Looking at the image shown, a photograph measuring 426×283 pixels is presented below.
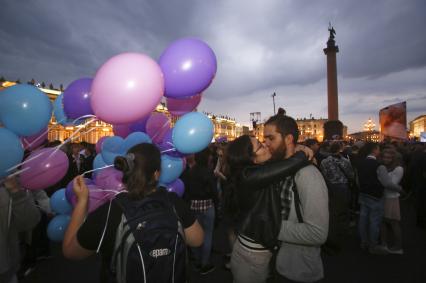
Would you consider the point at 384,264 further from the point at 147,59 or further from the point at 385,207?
the point at 147,59

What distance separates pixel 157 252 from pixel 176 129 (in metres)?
Answer: 1.55

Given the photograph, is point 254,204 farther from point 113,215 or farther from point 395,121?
point 395,121

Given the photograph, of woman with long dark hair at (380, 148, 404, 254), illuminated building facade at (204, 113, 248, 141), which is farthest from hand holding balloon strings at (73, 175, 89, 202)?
illuminated building facade at (204, 113, 248, 141)

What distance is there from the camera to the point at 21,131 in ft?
7.46

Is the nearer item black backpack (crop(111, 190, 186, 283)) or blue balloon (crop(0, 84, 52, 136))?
black backpack (crop(111, 190, 186, 283))

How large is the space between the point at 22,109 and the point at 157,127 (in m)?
1.59

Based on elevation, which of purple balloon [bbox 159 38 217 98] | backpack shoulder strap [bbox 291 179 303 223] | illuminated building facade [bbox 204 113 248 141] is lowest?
backpack shoulder strap [bbox 291 179 303 223]

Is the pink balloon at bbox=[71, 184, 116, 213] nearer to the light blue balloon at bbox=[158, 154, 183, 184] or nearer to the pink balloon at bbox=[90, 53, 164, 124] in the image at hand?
the light blue balloon at bbox=[158, 154, 183, 184]

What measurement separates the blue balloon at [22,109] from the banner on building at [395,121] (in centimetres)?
1167

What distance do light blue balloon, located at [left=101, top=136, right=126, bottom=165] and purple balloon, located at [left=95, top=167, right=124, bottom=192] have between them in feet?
0.62

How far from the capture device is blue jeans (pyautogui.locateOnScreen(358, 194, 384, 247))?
14.8 feet

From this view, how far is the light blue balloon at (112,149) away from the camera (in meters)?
3.04

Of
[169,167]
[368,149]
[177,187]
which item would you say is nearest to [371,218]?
[368,149]

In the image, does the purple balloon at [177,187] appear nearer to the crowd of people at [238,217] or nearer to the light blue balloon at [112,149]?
the light blue balloon at [112,149]
